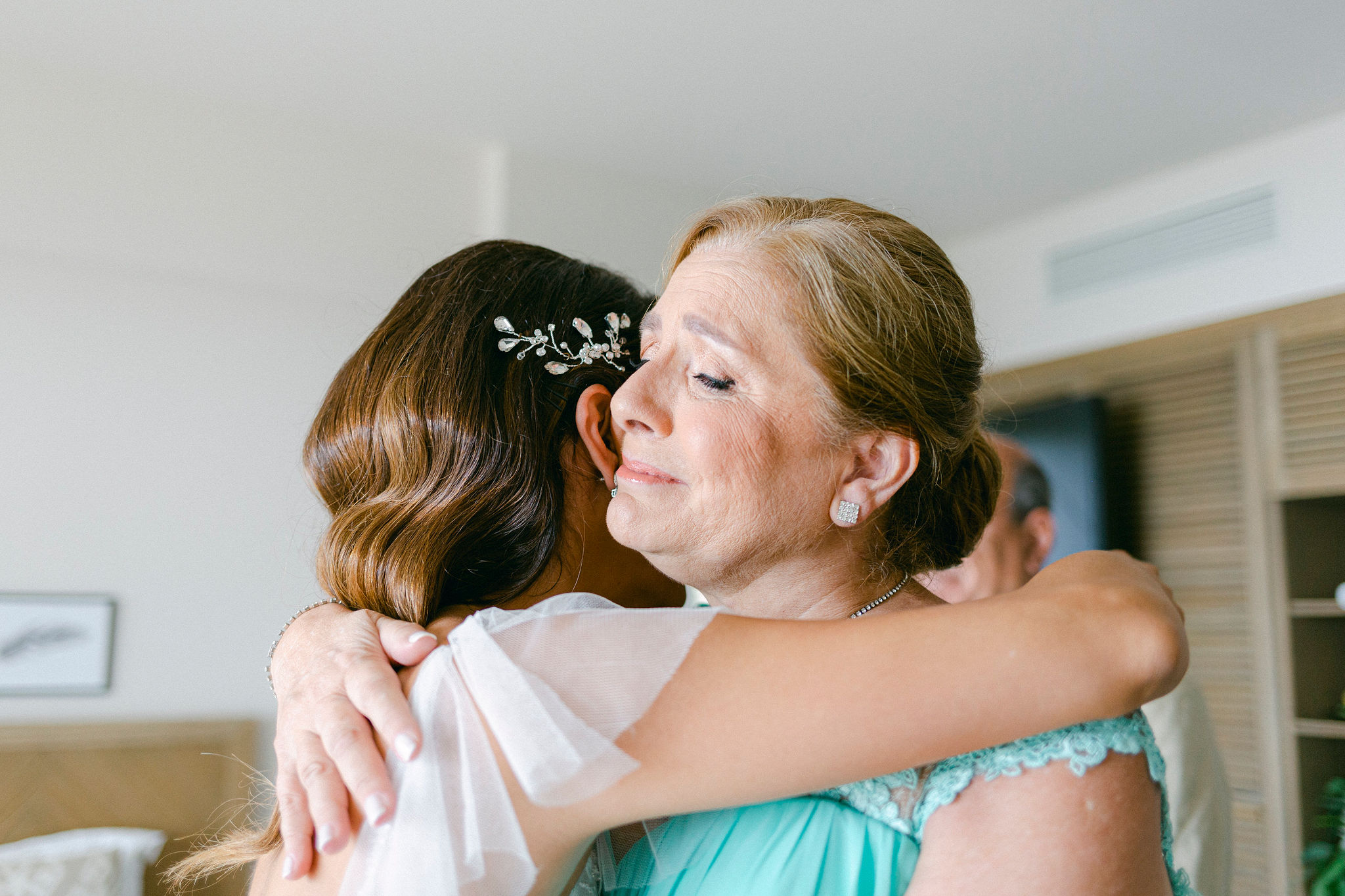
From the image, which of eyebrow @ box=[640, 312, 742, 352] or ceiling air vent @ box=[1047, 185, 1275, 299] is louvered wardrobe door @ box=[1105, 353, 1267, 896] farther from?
eyebrow @ box=[640, 312, 742, 352]

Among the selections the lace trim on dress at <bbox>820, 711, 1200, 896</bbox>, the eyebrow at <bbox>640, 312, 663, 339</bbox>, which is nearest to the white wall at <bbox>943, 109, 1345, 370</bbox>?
the eyebrow at <bbox>640, 312, 663, 339</bbox>

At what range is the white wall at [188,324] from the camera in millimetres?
3553

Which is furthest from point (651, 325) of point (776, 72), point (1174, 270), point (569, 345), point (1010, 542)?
point (1174, 270)

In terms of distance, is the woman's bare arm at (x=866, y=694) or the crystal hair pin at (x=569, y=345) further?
the crystal hair pin at (x=569, y=345)

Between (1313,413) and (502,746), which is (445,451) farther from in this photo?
(1313,413)

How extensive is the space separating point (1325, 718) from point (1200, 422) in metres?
1.10

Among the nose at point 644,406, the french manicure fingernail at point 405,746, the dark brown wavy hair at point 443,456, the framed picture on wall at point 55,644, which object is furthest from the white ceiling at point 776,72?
the french manicure fingernail at point 405,746

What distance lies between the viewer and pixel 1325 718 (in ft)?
11.9

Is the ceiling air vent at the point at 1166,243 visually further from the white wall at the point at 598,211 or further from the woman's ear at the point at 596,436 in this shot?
the woman's ear at the point at 596,436

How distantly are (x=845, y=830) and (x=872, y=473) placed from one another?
380 millimetres

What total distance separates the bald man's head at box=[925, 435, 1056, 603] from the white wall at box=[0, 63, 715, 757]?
193 centimetres

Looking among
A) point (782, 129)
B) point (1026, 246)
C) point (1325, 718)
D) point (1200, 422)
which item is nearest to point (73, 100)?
point (782, 129)

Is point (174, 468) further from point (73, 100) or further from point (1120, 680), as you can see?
point (1120, 680)

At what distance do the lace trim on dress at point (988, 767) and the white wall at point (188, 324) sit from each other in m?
3.23
